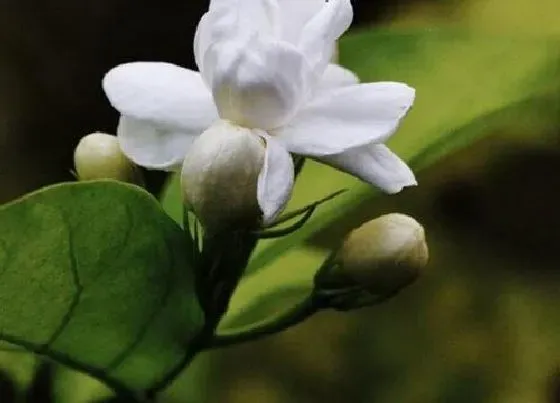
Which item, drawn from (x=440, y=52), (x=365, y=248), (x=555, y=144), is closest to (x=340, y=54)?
(x=440, y=52)

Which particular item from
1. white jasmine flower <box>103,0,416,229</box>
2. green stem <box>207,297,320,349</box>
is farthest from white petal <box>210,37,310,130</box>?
green stem <box>207,297,320,349</box>

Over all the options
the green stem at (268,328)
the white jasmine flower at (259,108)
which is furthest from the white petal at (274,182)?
the green stem at (268,328)

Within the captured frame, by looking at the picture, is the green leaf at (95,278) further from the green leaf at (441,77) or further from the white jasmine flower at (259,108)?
the green leaf at (441,77)

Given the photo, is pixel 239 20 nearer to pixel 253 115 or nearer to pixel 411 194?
pixel 253 115

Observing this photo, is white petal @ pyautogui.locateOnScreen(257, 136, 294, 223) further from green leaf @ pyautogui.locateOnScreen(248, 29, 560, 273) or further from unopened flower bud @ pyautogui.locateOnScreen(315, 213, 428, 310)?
green leaf @ pyautogui.locateOnScreen(248, 29, 560, 273)

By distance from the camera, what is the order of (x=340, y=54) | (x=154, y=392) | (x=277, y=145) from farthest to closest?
(x=340, y=54)
(x=154, y=392)
(x=277, y=145)

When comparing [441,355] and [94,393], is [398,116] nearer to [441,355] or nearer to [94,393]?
[94,393]
